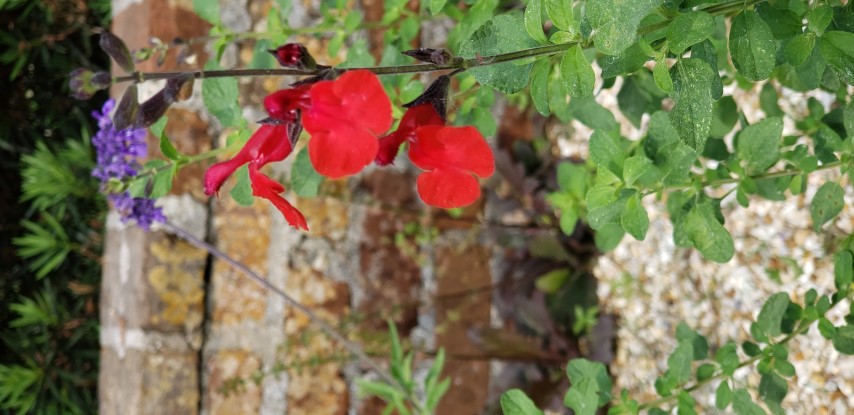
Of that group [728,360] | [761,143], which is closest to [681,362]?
[728,360]

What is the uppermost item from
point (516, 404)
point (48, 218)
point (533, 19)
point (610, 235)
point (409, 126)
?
point (533, 19)

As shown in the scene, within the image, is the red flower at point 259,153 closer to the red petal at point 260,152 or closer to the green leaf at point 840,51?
the red petal at point 260,152

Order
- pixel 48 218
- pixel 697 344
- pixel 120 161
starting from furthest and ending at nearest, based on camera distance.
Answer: pixel 48 218 < pixel 120 161 < pixel 697 344

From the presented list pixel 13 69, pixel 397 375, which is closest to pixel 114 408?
pixel 397 375

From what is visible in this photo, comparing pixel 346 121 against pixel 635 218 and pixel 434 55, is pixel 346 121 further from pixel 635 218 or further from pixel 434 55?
pixel 635 218

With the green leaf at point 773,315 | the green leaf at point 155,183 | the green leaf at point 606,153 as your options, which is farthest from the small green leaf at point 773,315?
the green leaf at point 155,183

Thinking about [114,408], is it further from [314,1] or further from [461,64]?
[461,64]

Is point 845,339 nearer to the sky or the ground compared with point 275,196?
nearer to the ground
